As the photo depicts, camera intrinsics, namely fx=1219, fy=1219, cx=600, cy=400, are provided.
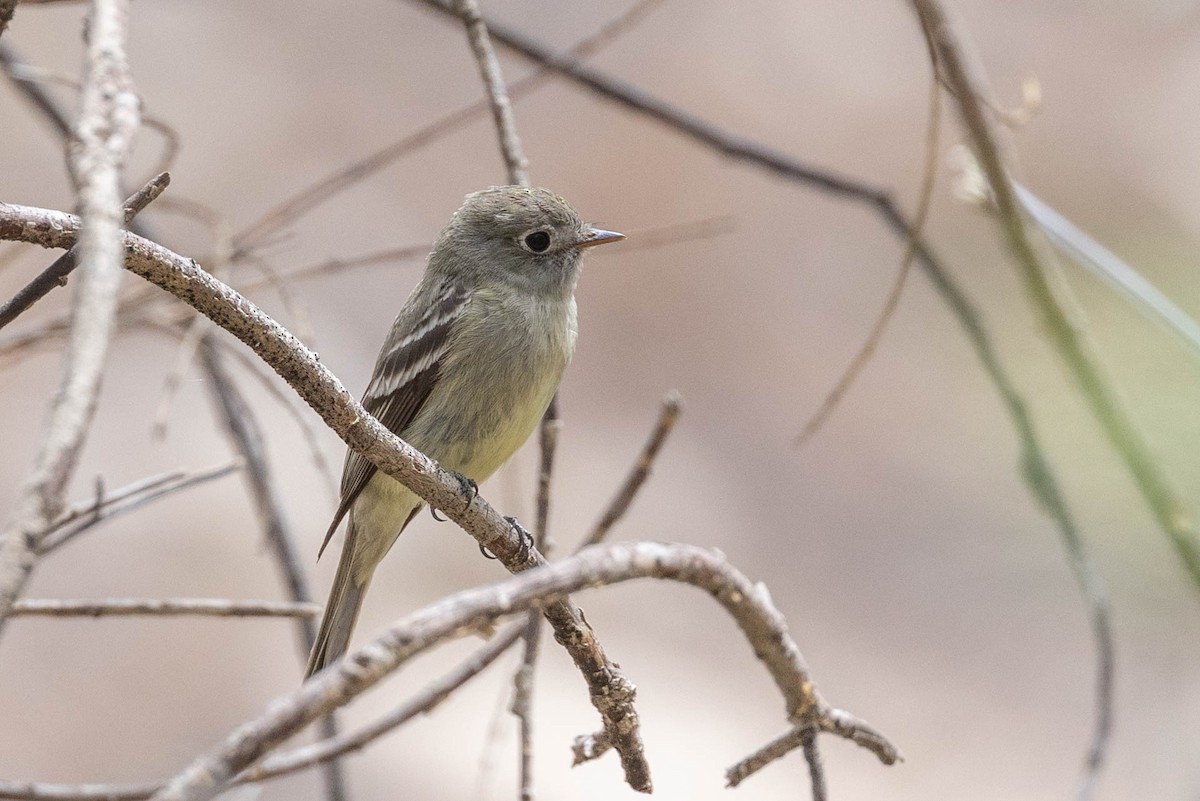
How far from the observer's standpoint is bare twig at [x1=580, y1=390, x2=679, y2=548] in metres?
2.27

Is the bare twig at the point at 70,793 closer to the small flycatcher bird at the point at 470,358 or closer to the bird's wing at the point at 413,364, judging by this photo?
the small flycatcher bird at the point at 470,358

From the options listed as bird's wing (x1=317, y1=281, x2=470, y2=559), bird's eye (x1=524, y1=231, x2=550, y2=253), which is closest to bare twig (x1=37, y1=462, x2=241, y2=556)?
bird's wing (x1=317, y1=281, x2=470, y2=559)

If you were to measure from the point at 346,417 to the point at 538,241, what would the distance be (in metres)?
2.09

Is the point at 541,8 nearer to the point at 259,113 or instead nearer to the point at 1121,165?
the point at 259,113

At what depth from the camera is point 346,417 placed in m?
1.75

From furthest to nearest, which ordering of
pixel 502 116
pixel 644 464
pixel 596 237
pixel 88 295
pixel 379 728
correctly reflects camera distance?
1. pixel 596 237
2. pixel 502 116
3. pixel 644 464
4. pixel 379 728
5. pixel 88 295

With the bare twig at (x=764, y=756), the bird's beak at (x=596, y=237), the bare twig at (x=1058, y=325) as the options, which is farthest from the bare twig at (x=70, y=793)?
the bird's beak at (x=596, y=237)

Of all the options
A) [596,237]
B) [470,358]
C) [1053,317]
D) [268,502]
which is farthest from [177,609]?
[596,237]

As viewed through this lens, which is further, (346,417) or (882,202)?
(882,202)

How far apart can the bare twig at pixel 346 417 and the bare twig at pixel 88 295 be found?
42 cm

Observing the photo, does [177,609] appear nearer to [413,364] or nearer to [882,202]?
[413,364]

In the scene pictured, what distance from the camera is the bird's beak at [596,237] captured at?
3571 millimetres

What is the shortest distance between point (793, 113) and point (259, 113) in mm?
4724

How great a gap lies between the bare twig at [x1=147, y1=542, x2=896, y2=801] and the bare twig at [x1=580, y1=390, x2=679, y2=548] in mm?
537
